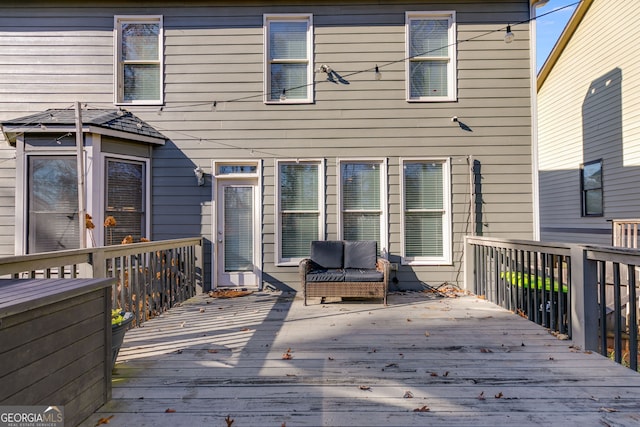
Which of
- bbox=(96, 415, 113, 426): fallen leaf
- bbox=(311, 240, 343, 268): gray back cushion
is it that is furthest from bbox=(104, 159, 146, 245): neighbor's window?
bbox=(96, 415, 113, 426): fallen leaf

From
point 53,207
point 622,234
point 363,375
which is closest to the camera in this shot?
point 363,375

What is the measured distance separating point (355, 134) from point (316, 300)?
2680 millimetres

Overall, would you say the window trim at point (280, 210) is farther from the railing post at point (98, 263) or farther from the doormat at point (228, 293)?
the railing post at point (98, 263)

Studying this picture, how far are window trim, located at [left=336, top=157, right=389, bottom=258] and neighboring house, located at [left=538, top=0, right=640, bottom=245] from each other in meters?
5.08

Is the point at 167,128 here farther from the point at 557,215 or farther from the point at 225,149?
A: the point at 557,215

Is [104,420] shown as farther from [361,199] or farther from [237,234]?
[361,199]

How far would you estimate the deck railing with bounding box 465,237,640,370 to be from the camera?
274cm

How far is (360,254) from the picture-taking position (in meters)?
5.16

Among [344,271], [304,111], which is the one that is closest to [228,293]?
[344,271]

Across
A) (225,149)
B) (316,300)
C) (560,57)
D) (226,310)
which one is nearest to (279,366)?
(226,310)

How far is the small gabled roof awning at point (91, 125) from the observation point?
466 centimetres

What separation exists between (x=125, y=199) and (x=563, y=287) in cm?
608

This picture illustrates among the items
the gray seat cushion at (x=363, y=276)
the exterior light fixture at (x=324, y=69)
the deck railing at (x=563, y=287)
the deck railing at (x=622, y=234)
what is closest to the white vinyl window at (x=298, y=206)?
the gray seat cushion at (x=363, y=276)

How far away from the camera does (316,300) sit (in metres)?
4.97
